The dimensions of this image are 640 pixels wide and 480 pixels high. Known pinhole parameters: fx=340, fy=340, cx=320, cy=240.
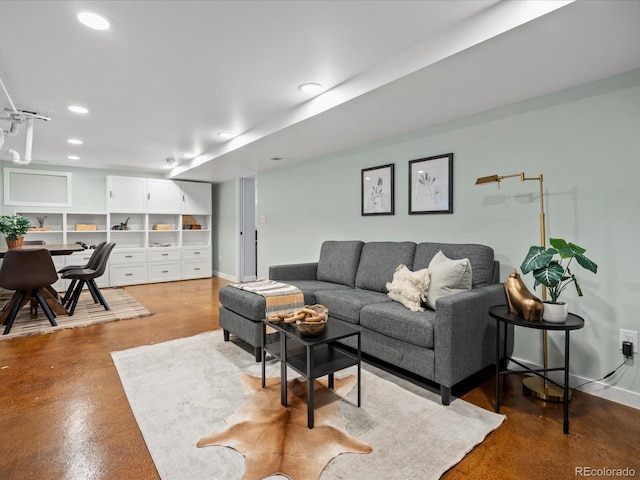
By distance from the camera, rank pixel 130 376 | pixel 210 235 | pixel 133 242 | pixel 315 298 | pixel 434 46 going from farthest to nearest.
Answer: pixel 210 235 → pixel 133 242 → pixel 315 298 → pixel 130 376 → pixel 434 46

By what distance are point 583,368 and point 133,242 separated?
7152 millimetres

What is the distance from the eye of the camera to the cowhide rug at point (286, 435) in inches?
60.4

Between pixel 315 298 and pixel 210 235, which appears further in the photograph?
pixel 210 235

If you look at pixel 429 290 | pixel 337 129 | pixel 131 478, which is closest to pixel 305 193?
pixel 337 129

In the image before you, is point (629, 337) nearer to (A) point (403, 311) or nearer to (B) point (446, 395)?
(B) point (446, 395)

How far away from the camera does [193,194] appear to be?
7098 mm

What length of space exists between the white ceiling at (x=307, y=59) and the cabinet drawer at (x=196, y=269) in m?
3.87

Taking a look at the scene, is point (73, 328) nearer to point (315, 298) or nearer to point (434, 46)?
point (315, 298)

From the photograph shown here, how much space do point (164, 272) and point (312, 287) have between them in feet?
14.9

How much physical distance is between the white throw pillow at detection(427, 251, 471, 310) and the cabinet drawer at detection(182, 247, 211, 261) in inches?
225

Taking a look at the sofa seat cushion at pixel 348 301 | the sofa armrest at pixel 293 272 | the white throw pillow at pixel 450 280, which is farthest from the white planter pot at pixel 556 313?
the sofa armrest at pixel 293 272

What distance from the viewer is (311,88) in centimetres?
271

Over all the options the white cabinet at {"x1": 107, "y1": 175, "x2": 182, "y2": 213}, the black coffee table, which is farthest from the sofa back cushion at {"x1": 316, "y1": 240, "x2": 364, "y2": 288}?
the white cabinet at {"x1": 107, "y1": 175, "x2": 182, "y2": 213}

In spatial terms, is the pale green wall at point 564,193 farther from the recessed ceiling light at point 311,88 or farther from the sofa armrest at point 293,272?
the sofa armrest at point 293,272
